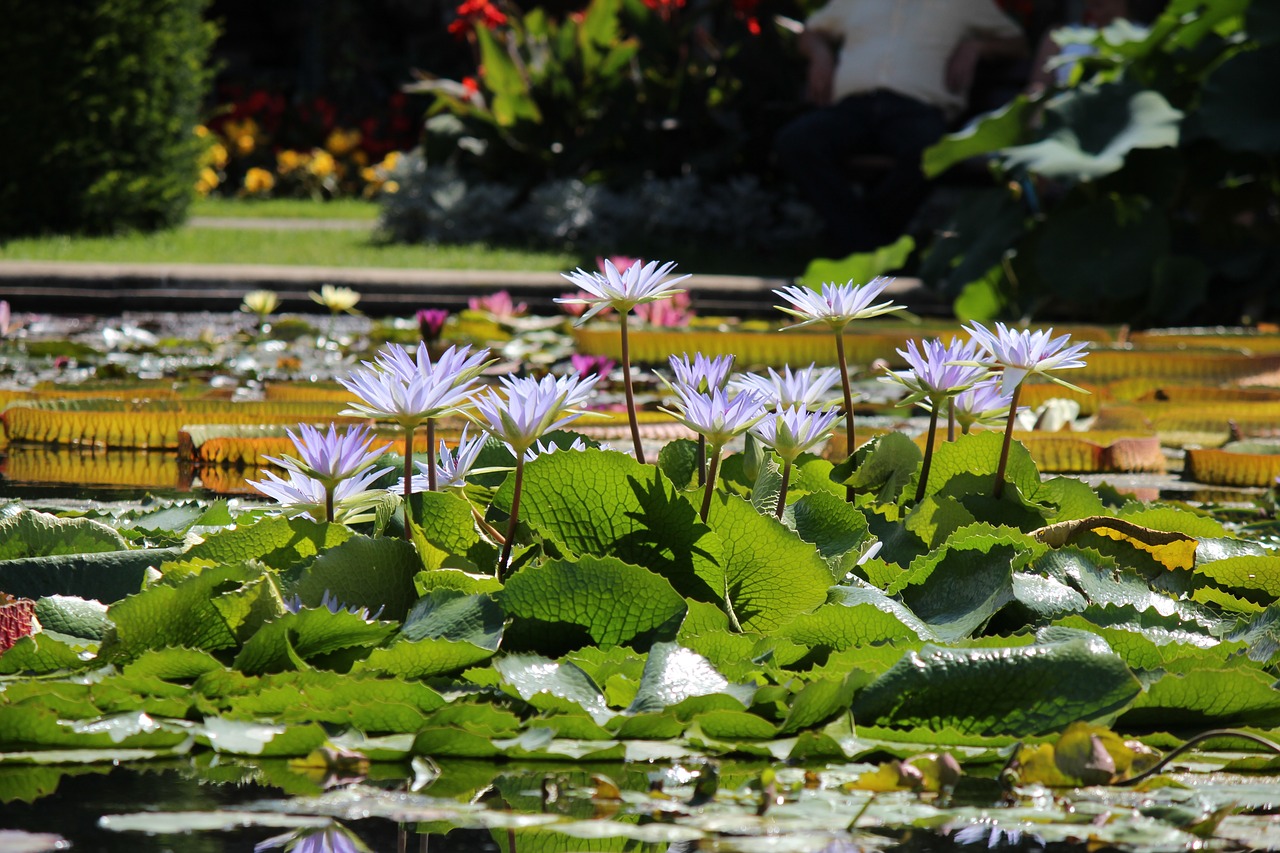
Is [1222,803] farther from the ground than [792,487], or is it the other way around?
[792,487]

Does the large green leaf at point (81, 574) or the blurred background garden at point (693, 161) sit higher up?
the blurred background garden at point (693, 161)

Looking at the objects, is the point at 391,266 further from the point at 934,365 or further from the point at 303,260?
the point at 934,365

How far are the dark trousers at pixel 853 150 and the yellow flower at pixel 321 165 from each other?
647cm

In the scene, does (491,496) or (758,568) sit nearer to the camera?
(758,568)

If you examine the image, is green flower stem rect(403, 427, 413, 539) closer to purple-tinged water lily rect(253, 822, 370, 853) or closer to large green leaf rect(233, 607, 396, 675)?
large green leaf rect(233, 607, 396, 675)

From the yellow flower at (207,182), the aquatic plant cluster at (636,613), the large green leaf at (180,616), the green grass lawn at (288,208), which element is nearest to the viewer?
the aquatic plant cluster at (636,613)

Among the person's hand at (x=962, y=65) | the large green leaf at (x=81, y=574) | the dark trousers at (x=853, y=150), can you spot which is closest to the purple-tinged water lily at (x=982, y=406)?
the large green leaf at (x=81, y=574)

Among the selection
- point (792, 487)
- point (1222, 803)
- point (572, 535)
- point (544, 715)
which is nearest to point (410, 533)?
point (572, 535)

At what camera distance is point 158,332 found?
5.12 metres

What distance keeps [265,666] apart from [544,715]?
0.24 meters

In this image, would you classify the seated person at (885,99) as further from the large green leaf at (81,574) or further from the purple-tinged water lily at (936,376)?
the large green leaf at (81,574)

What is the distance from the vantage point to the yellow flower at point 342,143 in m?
13.4

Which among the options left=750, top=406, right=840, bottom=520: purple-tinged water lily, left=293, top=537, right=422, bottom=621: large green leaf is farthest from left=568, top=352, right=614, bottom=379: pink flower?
left=293, top=537, right=422, bottom=621: large green leaf

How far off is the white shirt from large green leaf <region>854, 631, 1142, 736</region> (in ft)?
21.9
